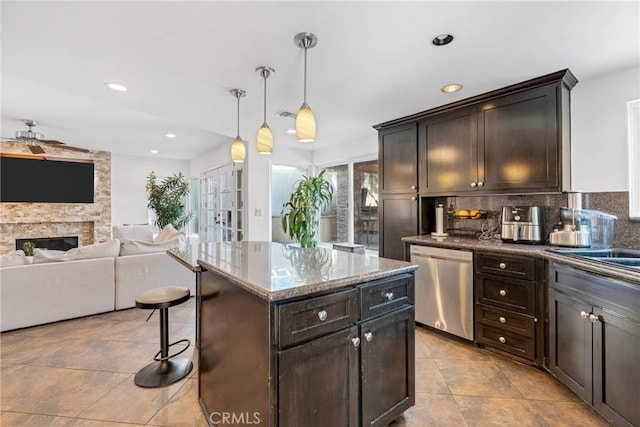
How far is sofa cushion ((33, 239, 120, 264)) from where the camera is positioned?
3.19 meters

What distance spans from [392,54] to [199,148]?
5.15 meters

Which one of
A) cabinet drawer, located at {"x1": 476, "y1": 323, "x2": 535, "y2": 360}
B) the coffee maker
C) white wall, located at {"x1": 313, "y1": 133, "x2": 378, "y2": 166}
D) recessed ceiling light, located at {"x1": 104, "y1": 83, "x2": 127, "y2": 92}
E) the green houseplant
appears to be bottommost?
cabinet drawer, located at {"x1": 476, "y1": 323, "x2": 535, "y2": 360}

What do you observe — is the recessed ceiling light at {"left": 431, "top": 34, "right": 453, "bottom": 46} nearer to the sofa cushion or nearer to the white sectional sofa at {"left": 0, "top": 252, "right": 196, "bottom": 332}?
the white sectional sofa at {"left": 0, "top": 252, "right": 196, "bottom": 332}

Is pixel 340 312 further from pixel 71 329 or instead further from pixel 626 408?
pixel 71 329

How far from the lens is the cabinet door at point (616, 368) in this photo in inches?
59.7

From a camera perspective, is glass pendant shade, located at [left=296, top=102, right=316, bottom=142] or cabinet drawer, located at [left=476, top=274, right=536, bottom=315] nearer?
glass pendant shade, located at [left=296, top=102, right=316, bottom=142]

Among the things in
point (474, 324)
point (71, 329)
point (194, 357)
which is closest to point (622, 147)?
point (474, 324)

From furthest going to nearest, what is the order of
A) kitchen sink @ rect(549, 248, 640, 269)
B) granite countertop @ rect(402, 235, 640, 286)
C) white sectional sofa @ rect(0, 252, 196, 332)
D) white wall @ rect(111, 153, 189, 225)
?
white wall @ rect(111, 153, 189, 225)
white sectional sofa @ rect(0, 252, 196, 332)
kitchen sink @ rect(549, 248, 640, 269)
granite countertop @ rect(402, 235, 640, 286)

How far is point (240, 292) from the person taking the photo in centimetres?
139

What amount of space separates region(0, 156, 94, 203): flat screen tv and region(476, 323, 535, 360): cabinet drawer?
7.62m

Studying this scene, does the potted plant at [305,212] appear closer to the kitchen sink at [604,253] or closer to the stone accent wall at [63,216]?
the kitchen sink at [604,253]

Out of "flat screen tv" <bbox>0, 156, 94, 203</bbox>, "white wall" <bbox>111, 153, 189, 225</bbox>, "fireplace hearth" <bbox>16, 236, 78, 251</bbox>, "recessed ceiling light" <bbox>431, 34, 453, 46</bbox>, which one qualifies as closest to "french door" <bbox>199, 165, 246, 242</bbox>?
"white wall" <bbox>111, 153, 189, 225</bbox>

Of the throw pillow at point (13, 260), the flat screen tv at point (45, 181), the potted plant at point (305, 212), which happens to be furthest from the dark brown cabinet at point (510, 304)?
the flat screen tv at point (45, 181)

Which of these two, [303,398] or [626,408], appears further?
[626,408]
